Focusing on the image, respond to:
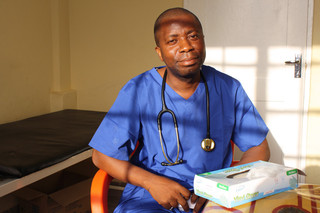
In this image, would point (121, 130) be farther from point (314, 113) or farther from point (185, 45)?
point (314, 113)

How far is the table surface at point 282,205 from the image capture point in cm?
88

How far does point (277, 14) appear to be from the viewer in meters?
2.61

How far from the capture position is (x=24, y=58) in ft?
9.07

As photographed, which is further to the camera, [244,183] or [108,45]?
[108,45]

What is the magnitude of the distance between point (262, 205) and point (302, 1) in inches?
81.6

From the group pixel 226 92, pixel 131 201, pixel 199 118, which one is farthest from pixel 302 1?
pixel 131 201

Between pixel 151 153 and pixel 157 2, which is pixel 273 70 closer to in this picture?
pixel 157 2

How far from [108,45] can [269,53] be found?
1.36 metres

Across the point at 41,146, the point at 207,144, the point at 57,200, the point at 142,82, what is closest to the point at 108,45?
the point at 41,146

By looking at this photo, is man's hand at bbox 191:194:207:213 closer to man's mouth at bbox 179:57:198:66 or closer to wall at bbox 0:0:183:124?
man's mouth at bbox 179:57:198:66

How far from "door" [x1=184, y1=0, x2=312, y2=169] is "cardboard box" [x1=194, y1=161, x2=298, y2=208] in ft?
5.82

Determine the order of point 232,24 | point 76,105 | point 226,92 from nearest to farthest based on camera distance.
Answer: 1. point 226,92
2. point 232,24
3. point 76,105

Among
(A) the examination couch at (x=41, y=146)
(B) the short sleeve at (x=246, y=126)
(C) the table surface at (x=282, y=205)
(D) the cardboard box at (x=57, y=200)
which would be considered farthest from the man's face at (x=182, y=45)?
(D) the cardboard box at (x=57, y=200)

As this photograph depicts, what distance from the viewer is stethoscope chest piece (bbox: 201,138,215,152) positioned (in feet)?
4.36
